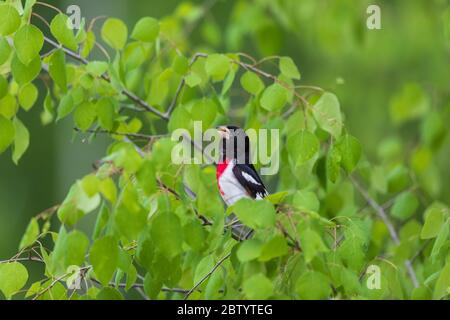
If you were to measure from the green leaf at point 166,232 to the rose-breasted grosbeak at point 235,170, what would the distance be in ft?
4.62

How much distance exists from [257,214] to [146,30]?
4.93 feet

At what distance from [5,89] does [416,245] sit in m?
2.23

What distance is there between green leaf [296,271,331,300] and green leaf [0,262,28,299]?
1034 millimetres

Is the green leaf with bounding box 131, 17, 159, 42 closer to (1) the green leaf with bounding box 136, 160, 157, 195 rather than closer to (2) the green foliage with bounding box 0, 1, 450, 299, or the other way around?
(2) the green foliage with bounding box 0, 1, 450, 299

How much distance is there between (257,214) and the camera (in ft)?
10.9

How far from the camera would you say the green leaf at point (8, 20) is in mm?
3758

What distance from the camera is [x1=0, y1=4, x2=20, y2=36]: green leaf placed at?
3758 millimetres

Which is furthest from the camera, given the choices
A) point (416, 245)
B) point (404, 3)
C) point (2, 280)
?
point (404, 3)

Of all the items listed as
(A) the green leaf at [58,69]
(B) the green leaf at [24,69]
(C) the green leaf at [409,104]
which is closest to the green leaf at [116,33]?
(A) the green leaf at [58,69]

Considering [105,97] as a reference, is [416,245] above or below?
below

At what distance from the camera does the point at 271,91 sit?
4152mm

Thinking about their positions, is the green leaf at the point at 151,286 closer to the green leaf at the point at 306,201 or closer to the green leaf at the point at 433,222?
the green leaf at the point at 306,201
